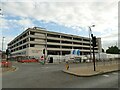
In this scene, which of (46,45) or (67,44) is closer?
(46,45)

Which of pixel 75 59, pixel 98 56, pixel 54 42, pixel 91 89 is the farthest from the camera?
pixel 54 42

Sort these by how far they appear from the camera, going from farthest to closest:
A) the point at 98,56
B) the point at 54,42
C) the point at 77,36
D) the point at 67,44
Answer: the point at 77,36, the point at 67,44, the point at 54,42, the point at 98,56

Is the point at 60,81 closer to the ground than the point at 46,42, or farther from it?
closer to the ground

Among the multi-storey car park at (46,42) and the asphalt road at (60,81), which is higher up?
the multi-storey car park at (46,42)

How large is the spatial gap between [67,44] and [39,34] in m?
18.6

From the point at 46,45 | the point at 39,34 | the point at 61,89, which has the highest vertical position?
the point at 39,34

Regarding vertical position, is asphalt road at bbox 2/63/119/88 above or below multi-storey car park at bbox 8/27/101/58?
below

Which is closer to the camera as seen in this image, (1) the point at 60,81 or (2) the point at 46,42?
(1) the point at 60,81

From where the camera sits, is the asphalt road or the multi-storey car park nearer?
the asphalt road

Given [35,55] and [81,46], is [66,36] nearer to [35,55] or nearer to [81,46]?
[81,46]

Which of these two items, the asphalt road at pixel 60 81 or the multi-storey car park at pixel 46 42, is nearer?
the asphalt road at pixel 60 81

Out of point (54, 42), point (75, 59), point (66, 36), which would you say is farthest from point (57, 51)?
point (75, 59)

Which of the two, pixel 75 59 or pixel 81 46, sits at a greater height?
pixel 81 46

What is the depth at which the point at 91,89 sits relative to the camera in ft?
29.2
